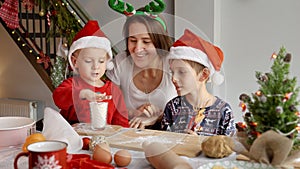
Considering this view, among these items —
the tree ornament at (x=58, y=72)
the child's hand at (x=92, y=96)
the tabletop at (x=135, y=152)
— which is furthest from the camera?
the tree ornament at (x=58, y=72)

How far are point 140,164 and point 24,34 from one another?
9.12ft

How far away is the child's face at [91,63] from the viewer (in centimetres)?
133

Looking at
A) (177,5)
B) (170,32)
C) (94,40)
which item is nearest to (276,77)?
(170,32)

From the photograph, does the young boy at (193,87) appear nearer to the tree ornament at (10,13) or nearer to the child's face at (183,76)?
the child's face at (183,76)

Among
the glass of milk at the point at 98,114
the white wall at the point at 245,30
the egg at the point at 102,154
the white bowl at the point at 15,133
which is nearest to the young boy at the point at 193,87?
the glass of milk at the point at 98,114

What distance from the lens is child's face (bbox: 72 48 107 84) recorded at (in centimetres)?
133

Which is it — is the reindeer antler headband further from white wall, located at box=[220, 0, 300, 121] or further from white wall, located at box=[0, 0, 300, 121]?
white wall, located at box=[220, 0, 300, 121]

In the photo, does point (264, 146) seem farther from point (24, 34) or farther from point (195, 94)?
point (24, 34)

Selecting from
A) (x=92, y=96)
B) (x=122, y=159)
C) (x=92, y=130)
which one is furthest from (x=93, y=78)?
(x=122, y=159)

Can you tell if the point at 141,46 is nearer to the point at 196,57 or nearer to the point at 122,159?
the point at 196,57

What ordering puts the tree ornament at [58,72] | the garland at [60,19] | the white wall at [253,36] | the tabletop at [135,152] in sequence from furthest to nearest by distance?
the white wall at [253,36]
the garland at [60,19]
the tree ornament at [58,72]
the tabletop at [135,152]

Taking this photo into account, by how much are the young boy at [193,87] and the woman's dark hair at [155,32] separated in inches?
1.2

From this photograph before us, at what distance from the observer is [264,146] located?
93cm

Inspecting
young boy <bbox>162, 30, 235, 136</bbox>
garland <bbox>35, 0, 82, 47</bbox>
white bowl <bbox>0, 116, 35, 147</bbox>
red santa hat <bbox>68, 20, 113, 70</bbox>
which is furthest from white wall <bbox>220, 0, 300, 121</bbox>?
white bowl <bbox>0, 116, 35, 147</bbox>
